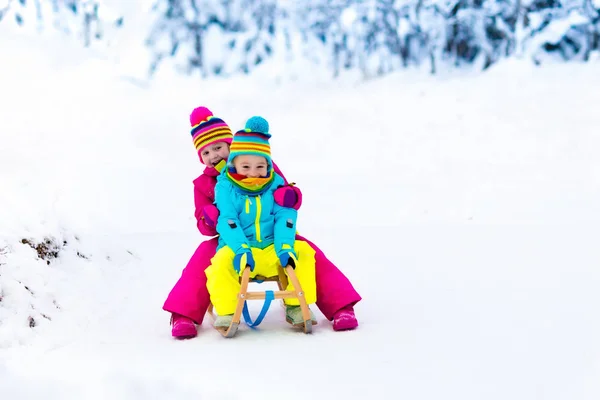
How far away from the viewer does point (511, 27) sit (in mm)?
12625

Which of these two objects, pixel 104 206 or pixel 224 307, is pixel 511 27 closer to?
pixel 104 206

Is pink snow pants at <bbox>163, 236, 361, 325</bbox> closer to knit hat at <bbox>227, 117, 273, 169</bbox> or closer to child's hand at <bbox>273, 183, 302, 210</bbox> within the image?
child's hand at <bbox>273, 183, 302, 210</bbox>

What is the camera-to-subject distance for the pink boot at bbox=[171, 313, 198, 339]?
3.73m

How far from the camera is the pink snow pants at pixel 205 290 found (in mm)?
3814

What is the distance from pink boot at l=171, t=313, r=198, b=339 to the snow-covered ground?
9 centimetres

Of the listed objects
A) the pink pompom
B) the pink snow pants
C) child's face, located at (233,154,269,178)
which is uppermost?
the pink pompom

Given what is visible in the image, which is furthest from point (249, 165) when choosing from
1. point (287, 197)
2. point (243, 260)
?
point (243, 260)

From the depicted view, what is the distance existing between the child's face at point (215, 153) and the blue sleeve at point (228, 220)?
292 mm

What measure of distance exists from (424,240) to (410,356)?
4.01 m

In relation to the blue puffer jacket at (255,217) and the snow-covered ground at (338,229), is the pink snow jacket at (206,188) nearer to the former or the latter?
the blue puffer jacket at (255,217)

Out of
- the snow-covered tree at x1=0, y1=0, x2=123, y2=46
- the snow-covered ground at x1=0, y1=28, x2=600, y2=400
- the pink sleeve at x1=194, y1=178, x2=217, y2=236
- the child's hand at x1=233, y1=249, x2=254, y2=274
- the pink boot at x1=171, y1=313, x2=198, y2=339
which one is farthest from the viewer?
the snow-covered tree at x1=0, y1=0, x2=123, y2=46

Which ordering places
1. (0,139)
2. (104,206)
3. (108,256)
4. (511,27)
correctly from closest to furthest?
(108,256)
(104,206)
(0,139)
(511,27)

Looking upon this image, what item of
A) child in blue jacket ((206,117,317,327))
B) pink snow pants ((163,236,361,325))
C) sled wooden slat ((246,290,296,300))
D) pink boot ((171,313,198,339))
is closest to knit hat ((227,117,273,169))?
child in blue jacket ((206,117,317,327))

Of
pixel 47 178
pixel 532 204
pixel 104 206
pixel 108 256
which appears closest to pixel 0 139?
pixel 47 178
